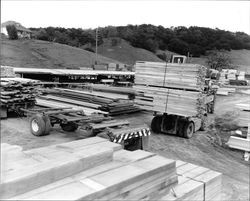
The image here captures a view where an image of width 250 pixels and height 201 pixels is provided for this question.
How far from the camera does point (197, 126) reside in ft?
38.0

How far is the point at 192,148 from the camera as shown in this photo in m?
9.43

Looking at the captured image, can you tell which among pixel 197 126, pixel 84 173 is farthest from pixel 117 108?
pixel 84 173

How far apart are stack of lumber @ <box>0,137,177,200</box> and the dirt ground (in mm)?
4028

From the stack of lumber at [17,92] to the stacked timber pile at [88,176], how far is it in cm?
828

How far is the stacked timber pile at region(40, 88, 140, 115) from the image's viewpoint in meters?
11.4

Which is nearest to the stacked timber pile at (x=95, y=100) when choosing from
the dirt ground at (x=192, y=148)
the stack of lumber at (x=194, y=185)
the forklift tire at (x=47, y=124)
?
the dirt ground at (x=192, y=148)

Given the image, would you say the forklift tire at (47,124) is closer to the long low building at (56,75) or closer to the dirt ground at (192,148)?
the dirt ground at (192,148)

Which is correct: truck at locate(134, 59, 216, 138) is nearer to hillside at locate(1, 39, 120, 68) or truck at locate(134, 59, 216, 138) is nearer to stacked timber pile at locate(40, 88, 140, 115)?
stacked timber pile at locate(40, 88, 140, 115)

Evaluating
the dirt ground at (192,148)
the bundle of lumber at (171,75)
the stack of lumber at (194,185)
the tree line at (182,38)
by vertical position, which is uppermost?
the tree line at (182,38)

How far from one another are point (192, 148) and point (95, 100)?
4.25 meters

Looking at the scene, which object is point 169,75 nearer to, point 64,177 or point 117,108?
point 117,108

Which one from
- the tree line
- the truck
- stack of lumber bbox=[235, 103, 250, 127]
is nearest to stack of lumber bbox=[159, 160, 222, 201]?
the tree line

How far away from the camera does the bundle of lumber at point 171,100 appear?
927 centimetres

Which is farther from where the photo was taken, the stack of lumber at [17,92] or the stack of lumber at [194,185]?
the stack of lumber at [17,92]
